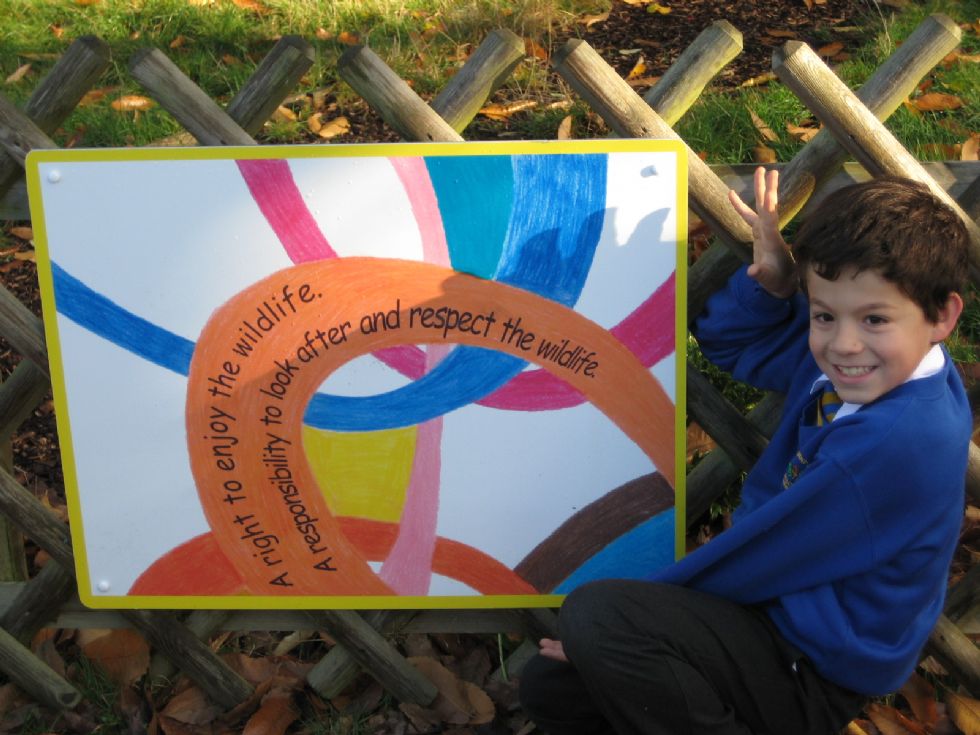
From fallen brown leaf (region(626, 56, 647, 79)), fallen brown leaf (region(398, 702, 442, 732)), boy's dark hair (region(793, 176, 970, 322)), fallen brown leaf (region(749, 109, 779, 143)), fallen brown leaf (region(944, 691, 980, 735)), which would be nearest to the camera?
boy's dark hair (region(793, 176, 970, 322))

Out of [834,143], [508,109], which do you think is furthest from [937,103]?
[834,143]

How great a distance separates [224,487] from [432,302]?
466 millimetres

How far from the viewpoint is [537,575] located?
1.87 meters

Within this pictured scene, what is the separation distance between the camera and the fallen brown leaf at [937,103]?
2672 millimetres

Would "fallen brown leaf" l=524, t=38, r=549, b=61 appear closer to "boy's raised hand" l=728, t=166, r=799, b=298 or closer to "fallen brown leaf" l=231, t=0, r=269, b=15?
"fallen brown leaf" l=231, t=0, r=269, b=15

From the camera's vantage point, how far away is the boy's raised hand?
1.64 metres

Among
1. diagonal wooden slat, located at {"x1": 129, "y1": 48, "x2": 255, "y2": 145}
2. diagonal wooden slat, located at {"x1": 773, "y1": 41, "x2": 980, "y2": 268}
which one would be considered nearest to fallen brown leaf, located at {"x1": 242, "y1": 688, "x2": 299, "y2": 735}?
diagonal wooden slat, located at {"x1": 129, "y1": 48, "x2": 255, "y2": 145}

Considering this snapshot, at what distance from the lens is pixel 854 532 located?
152cm

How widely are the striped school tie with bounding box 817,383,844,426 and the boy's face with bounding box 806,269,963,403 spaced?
7 cm

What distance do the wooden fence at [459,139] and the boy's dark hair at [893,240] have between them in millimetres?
120

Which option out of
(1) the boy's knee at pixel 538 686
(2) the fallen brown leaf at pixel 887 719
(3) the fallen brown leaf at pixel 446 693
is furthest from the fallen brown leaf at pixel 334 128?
(2) the fallen brown leaf at pixel 887 719

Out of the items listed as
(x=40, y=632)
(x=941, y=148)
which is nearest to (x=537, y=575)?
(x=40, y=632)

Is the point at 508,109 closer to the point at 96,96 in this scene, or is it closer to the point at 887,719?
the point at 96,96

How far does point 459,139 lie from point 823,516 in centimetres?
75
